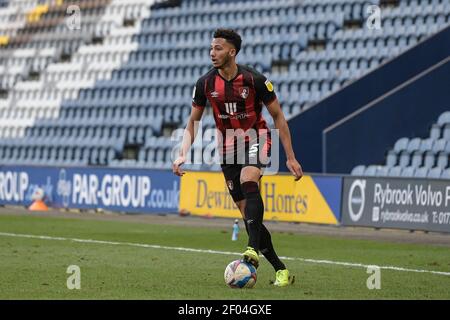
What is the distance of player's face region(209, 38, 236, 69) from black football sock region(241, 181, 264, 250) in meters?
1.13

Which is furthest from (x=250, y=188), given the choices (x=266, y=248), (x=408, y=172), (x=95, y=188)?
(x=95, y=188)

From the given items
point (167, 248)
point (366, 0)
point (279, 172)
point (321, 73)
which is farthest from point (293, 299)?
point (366, 0)

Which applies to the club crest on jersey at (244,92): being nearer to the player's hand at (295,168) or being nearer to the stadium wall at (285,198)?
the player's hand at (295,168)

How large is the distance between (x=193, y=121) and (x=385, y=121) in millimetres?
14653

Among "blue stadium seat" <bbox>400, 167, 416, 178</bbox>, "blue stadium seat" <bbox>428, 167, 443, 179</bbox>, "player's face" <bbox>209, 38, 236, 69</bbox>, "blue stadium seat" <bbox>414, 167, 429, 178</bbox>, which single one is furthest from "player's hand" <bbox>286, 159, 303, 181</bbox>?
"blue stadium seat" <bbox>400, 167, 416, 178</bbox>

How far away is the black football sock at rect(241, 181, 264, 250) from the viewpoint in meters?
10.1

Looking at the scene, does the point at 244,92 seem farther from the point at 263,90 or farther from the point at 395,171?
the point at 395,171

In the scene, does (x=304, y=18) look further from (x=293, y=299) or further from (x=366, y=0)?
(x=293, y=299)

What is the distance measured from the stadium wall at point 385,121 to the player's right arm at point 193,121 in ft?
46.0

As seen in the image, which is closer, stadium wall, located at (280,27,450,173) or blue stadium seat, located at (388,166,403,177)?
blue stadium seat, located at (388,166,403,177)

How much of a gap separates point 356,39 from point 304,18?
2.55m

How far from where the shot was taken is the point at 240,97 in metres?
10.2

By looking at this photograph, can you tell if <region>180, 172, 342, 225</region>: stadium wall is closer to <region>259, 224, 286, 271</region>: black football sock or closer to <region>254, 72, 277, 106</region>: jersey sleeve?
<region>259, 224, 286, 271</region>: black football sock

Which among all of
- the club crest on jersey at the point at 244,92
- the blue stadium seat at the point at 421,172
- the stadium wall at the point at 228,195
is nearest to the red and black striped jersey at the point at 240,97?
the club crest on jersey at the point at 244,92
